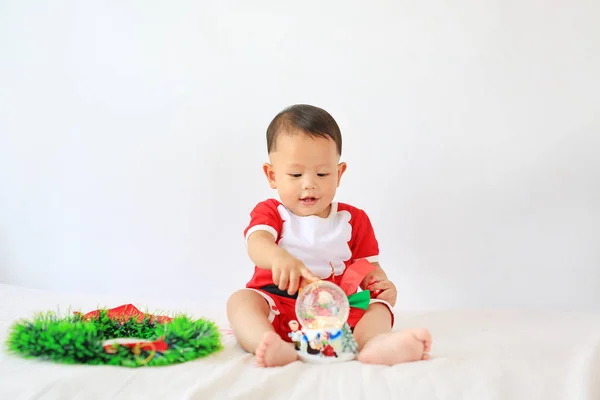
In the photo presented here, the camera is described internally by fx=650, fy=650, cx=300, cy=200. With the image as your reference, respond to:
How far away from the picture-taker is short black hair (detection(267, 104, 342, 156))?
131cm

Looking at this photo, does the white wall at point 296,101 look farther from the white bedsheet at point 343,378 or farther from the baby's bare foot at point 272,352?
the baby's bare foot at point 272,352

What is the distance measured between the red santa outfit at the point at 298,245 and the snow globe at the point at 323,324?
0.61ft

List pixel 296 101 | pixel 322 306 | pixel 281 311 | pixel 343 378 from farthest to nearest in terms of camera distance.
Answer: pixel 296 101 < pixel 281 311 < pixel 322 306 < pixel 343 378

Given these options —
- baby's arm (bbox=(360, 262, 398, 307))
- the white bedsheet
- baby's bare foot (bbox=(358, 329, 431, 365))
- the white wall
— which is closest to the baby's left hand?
baby's arm (bbox=(360, 262, 398, 307))

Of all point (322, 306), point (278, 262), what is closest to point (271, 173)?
point (278, 262)

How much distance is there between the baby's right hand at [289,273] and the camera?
3.68ft

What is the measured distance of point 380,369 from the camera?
0.97 meters

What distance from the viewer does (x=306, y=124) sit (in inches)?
51.8

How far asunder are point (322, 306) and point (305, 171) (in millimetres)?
338

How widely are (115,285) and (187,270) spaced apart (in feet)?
0.81

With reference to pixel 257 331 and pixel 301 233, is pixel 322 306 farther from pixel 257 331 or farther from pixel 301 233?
pixel 301 233

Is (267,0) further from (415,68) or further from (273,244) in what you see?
(273,244)

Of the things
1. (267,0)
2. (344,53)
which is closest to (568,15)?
(344,53)

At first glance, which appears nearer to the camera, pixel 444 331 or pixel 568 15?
pixel 444 331
